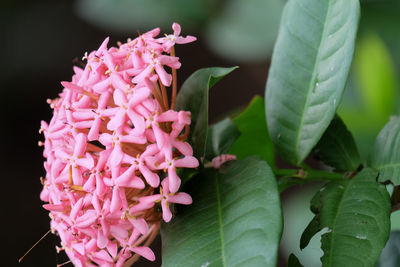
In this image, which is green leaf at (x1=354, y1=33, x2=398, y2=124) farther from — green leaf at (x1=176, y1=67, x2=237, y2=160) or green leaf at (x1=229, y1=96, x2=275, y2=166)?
green leaf at (x1=176, y1=67, x2=237, y2=160)

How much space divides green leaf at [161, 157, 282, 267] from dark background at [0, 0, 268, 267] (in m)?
2.33

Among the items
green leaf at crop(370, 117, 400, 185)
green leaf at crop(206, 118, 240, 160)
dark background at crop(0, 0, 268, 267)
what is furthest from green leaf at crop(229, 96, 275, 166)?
dark background at crop(0, 0, 268, 267)

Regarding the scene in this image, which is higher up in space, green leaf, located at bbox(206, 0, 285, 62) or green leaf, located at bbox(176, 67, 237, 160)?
green leaf, located at bbox(176, 67, 237, 160)

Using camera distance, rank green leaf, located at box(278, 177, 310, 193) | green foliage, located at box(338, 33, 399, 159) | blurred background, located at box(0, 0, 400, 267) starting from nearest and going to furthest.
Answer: green leaf, located at box(278, 177, 310, 193)
green foliage, located at box(338, 33, 399, 159)
blurred background, located at box(0, 0, 400, 267)

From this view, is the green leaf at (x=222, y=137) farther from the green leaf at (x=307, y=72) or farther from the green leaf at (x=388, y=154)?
the green leaf at (x=388, y=154)

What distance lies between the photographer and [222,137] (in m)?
0.97

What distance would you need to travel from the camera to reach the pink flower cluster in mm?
739

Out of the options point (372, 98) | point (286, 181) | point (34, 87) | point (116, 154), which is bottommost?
point (34, 87)

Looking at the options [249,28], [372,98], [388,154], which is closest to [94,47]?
[249,28]

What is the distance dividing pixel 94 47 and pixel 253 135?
118 inches

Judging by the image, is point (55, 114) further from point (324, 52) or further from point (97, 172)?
point (324, 52)

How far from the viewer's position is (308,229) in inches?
30.4

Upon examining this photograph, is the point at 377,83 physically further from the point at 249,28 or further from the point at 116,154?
the point at 116,154

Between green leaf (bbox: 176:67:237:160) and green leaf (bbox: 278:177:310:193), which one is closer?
green leaf (bbox: 176:67:237:160)
